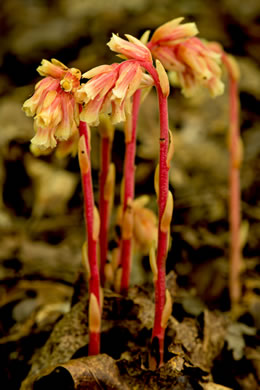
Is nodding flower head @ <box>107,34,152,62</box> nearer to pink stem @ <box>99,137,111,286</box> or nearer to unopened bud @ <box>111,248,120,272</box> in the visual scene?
pink stem @ <box>99,137,111,286</box>

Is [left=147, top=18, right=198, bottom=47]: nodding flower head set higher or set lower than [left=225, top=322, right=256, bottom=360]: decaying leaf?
higher

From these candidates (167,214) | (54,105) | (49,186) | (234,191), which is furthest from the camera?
(49,186)

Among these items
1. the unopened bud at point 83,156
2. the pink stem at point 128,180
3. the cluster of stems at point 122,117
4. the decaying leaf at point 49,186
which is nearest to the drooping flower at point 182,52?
the cluster of stems at point 122,117

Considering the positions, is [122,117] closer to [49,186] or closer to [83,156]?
[83,156]

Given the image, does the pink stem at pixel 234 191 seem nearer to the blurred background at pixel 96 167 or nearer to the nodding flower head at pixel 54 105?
the blurred background at pixel 96 167

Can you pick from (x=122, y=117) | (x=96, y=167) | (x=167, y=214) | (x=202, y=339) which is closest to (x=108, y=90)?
(x=122, y=117)

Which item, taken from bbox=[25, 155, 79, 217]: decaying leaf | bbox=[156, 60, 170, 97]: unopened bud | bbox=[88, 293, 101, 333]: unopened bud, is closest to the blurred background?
bbox=[25, 155, 79, 217]: decaying leaf

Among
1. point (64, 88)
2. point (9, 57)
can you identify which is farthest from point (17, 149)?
point (64, 88)
